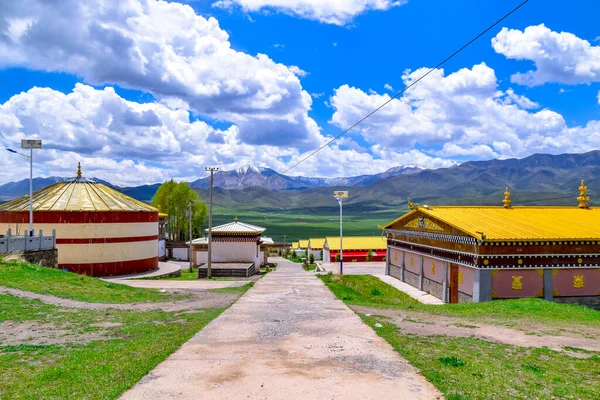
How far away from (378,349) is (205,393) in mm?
5001

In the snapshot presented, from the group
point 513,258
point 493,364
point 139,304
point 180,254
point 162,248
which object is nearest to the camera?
point 493,364

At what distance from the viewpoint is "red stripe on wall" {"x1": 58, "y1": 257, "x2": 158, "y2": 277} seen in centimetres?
4099

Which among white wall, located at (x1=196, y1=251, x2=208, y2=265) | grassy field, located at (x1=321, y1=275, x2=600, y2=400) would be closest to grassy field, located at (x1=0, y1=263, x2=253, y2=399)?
grassy field, located at (x1=321, y1=275, x2=600, y2=400)

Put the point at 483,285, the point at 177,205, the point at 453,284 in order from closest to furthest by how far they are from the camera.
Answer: the point at 483,285 → the point at 453,284 → the point at 177,205

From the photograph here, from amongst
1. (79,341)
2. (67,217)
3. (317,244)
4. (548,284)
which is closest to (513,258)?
(548,284)

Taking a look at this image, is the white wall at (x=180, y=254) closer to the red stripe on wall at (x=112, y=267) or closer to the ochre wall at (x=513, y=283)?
the red stripe on wall at (x=112, y=267)

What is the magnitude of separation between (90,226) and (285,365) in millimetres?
36541

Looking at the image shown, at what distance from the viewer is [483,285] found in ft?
82.7

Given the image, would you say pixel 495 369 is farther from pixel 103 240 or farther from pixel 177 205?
pixel 177 205

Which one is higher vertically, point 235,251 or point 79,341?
point 79,341

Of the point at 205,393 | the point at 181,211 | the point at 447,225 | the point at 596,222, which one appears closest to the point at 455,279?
the point at 447,225

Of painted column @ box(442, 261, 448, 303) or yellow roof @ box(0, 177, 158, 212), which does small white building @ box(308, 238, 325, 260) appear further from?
painted column @ box(442, 261, 448, 303)

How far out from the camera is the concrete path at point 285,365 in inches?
337

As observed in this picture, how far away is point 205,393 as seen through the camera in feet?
27.8
